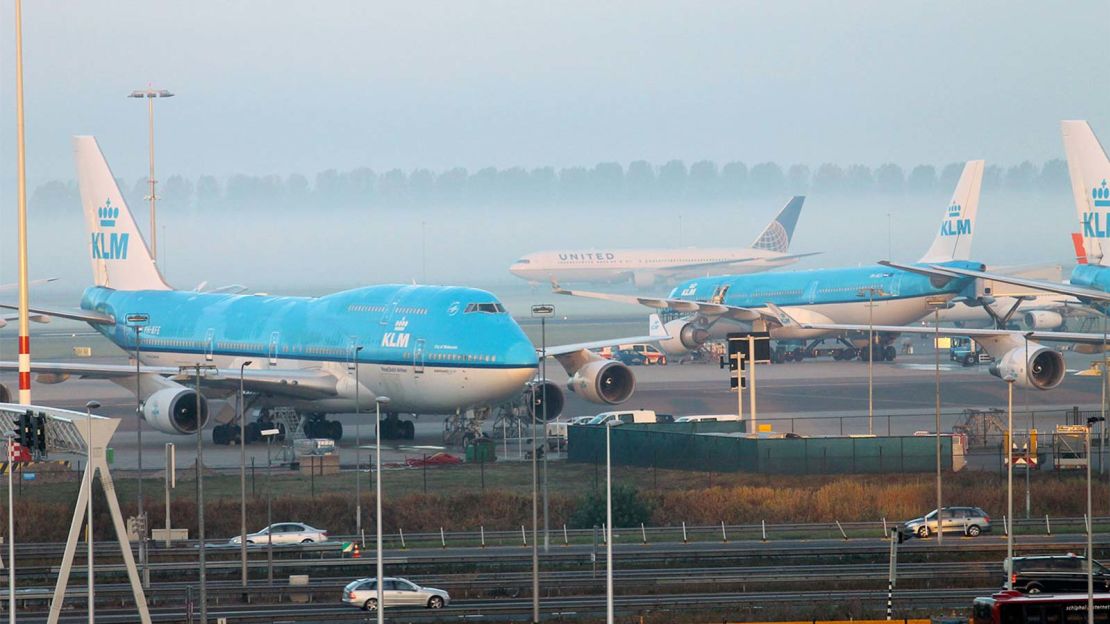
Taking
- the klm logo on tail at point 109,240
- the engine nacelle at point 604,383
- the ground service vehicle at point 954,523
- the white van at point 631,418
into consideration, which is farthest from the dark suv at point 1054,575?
the klm logo on tail at point 109,240

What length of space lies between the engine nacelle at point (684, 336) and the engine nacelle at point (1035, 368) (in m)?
41.1

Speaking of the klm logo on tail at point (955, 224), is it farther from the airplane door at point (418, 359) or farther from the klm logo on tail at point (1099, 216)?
the airplane door at point (418, 359)

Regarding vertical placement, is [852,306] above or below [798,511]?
above

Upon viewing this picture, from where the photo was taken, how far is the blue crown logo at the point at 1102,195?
7450 cm

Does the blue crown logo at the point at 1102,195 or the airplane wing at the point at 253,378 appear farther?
the blue crown logo at the point at 1102,195

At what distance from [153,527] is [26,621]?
45.9 ft

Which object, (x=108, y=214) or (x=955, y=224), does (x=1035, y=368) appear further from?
(x=955, y=224)

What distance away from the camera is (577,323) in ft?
634

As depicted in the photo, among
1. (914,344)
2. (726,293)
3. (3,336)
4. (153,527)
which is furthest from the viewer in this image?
(3,336)

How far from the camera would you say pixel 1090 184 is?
75.2 meters

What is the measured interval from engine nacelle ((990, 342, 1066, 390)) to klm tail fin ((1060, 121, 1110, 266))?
5.07m

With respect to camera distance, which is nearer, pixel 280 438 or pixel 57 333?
pixel 280 438

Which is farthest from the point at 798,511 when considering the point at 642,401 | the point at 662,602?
the point at 642,401

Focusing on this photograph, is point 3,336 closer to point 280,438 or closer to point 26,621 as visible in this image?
point 280,438
